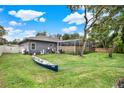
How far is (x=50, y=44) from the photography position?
5.18m

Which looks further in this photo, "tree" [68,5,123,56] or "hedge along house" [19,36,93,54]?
"hedge along house" [19,36,93,54]

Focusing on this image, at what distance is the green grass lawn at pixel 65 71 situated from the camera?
449 centimetres

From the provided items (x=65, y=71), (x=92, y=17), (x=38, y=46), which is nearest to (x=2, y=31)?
(x=38, y=46)

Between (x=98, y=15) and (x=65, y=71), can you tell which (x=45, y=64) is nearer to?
(x=65, y=71)

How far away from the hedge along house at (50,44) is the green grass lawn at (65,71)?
0.16m

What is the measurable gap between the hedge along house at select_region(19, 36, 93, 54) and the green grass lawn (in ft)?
0.54

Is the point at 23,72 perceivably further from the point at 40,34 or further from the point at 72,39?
the point at 72,39

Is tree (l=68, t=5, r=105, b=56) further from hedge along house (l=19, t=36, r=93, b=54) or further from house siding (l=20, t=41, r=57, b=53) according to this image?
house siding (l=20, t=41, r=57, b=53)

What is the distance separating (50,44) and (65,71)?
28.7 inches

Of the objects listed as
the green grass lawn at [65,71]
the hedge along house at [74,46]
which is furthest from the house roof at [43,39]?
the green grass lawn at [65,71]

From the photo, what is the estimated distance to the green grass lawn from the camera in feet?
14.7

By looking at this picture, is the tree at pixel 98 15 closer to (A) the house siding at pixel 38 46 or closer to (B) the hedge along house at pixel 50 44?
(B) the hedge along house at pixel 50 44

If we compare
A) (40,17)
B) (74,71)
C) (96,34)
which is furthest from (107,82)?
(40,17)

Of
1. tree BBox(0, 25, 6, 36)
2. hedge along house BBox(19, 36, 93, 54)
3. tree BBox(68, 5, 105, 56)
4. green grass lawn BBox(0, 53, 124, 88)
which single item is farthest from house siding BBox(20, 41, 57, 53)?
tree BBox(68, 5, 105, 56)
